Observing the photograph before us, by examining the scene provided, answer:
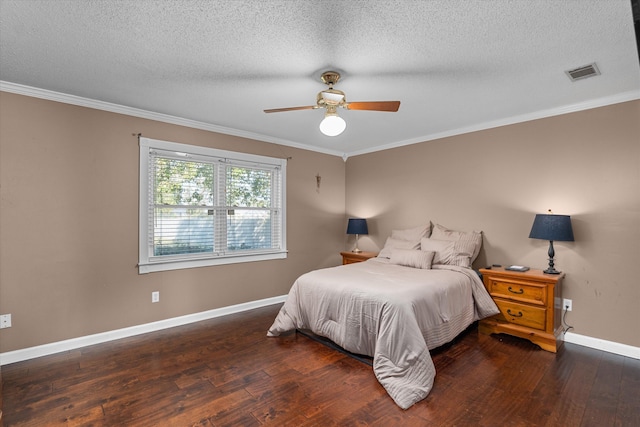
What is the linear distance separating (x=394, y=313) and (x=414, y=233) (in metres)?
2.14

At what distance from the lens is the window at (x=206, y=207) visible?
3.70 m

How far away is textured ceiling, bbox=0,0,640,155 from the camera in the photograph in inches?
74.4

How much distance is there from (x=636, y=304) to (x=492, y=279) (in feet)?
3.95

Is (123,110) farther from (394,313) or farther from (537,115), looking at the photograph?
(537,115)

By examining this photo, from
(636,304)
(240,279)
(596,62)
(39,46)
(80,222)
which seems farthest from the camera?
(240,279)

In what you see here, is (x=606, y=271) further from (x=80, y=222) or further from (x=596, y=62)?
(x=80, y=222)

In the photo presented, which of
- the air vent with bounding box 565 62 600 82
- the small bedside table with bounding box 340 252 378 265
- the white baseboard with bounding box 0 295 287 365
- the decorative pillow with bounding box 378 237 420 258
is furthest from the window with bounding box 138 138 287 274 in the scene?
the air vent with bounding box 565 62 600 82

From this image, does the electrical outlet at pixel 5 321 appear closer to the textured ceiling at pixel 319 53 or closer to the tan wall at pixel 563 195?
the textured ceiling at pixel 319 53

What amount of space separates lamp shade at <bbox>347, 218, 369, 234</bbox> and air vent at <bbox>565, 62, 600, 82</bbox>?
3.17 meters

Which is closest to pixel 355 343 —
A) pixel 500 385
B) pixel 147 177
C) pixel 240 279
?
pixel 500 385

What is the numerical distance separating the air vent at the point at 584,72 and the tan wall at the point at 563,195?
2.67 ft

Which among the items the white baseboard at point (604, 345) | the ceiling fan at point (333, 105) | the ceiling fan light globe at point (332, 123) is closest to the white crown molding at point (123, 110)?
the ceiling fan at point (333, 105)

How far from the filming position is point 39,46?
7.39ft

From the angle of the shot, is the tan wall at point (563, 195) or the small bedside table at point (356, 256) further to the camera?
the small bedside table at point (356, 256)
